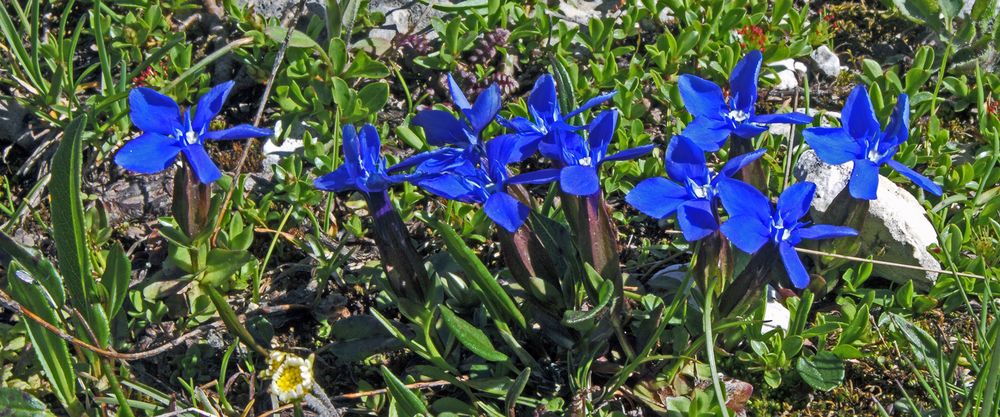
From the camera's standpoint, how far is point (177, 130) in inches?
112

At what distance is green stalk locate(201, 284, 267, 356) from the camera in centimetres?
301

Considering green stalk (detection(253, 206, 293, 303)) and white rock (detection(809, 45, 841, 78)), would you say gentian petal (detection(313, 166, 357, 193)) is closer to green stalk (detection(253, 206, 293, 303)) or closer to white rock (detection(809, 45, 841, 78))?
green stalk (detection(253, 206, 293, 303))

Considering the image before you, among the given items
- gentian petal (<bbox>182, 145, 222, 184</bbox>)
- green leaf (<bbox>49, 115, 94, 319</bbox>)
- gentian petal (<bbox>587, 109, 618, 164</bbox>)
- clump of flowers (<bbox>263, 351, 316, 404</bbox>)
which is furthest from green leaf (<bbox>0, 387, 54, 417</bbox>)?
gentian petal (<bbox>587, 109, 618, 164</bbox>)

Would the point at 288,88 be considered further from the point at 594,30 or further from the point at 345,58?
the point at 594,30

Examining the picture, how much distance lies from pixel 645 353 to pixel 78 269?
177 cm

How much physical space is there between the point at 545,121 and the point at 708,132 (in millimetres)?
465

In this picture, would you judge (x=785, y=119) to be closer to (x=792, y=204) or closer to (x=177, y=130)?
(x=792, y=204)

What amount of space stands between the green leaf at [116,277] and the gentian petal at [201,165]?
0.38 meters

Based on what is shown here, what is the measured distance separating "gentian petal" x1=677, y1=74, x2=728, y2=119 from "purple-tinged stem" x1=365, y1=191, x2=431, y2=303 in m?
0.92

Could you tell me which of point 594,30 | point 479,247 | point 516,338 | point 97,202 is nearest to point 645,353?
point 516,338

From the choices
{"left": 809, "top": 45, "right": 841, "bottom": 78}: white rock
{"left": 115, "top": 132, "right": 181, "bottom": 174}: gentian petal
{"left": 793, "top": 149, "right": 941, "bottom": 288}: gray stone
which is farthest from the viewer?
{"left": 809, "top": 45, "right": 841, "bottom": 78}: white rock

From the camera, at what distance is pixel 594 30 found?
4.12 m

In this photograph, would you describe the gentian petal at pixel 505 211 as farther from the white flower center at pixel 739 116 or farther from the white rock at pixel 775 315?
the white rock at pixel 775 315

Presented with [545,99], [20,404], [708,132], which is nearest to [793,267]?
[708,132]
